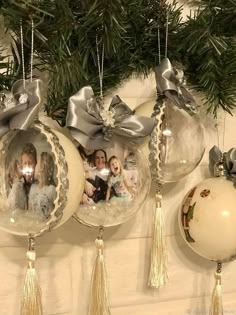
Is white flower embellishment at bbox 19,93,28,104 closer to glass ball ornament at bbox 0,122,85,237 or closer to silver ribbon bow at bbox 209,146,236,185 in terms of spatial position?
glass ball ornament at bbox 0,122,85,237

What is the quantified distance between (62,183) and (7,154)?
0.07m

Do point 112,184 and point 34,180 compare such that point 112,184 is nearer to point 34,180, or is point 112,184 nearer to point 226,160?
point 34,180

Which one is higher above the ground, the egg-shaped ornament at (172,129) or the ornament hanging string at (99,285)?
the egg-shaped ornament at (172,129)

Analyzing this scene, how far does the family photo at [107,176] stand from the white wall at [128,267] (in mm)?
125

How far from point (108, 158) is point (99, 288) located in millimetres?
181

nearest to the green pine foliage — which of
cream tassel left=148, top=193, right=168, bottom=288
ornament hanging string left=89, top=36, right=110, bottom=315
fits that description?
ornament hanging string left=89, top=36, right=110, bottom=315

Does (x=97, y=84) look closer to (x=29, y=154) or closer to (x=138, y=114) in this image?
A: (x=138, y=114)

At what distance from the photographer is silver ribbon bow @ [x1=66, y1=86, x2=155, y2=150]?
65cm

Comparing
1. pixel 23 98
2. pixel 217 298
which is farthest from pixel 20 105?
pixel 217 298

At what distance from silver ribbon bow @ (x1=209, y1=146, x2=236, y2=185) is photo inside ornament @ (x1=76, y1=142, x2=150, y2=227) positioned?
0.16 meters

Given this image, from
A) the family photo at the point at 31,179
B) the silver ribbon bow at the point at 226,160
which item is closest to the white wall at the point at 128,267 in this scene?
the silver ribbon bow at the point at 226,160

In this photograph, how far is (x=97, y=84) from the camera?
Answer: 724 mm

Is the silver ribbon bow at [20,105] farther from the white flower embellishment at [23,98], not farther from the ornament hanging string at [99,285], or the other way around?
the ornament hanging string at [99,285]

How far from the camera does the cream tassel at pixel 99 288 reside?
0.71m
